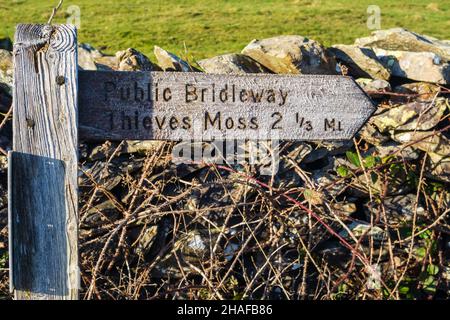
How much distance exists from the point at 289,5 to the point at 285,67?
1030 centimetres

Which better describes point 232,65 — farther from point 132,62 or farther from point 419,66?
point 419,66

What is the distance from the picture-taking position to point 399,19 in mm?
14578

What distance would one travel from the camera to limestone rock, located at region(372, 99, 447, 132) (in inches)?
215

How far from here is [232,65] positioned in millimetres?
5750

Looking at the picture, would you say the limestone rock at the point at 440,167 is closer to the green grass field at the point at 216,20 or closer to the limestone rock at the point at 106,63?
the limestone rock at the point at 106,63

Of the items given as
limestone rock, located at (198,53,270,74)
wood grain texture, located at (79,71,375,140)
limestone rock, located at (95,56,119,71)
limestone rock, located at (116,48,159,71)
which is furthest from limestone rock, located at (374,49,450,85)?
wood grain texture, located at (79,71,375,140)

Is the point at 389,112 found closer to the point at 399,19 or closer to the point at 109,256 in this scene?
the point at 109,256

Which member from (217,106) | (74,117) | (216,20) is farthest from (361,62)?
(216,20)

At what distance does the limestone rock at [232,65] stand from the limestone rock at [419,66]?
1117mm

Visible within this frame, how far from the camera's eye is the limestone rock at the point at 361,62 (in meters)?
6.00

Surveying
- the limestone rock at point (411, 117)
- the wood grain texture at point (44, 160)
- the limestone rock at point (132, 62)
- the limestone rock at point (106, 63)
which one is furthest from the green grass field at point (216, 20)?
the wood grain texture at point (44, 160)

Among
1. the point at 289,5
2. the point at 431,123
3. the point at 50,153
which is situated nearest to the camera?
the point at 50,153

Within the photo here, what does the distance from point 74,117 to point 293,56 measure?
313 cm

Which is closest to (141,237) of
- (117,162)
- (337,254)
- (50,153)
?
(117,162)
